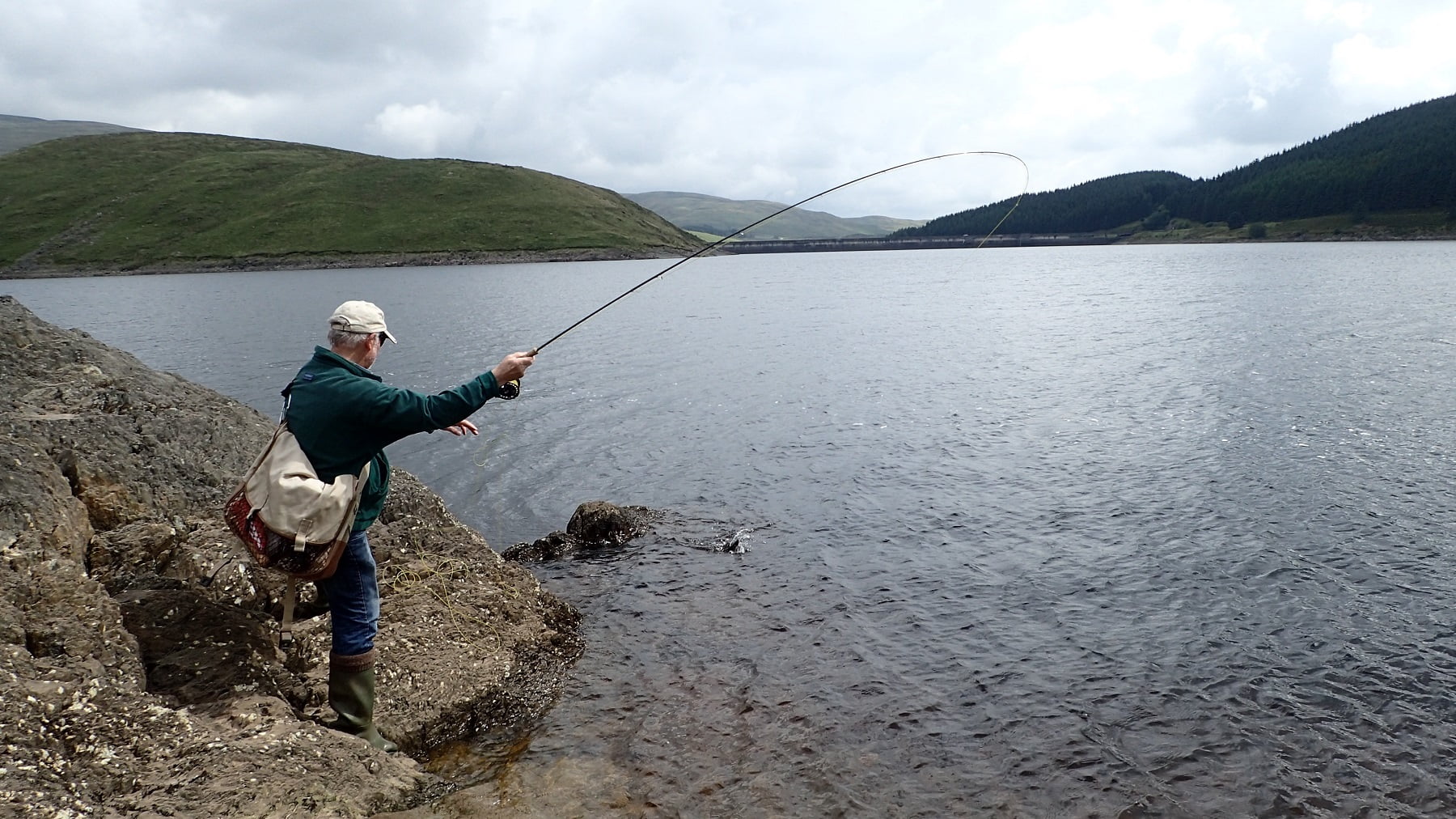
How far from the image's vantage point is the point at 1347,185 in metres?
145

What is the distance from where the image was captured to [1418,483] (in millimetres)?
14047

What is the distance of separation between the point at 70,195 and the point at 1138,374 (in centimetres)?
17109

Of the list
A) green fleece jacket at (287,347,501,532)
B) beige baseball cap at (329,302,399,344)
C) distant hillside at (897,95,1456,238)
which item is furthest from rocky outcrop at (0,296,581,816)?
distant hillside at (897,95,1456,238)

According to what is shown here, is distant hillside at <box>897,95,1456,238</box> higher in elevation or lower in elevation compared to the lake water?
higher

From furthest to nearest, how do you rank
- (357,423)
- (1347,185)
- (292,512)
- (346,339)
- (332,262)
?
(1347,185)
(332,262)
(346,339)
(357,423)
(292,512)

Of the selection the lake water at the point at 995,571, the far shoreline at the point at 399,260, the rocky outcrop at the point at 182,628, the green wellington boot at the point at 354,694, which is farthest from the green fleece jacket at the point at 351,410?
the far shoreline at the point at 399,260

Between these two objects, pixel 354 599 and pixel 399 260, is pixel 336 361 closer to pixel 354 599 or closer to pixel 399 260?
pixel 354 599

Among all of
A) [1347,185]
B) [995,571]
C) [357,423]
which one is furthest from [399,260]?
[1347,185]

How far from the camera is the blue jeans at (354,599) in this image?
600 centimetres

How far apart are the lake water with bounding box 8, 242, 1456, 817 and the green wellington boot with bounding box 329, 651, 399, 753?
100 centimetres

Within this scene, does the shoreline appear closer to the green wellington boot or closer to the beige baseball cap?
the green wellington boot

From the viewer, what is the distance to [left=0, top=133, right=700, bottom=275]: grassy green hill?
127 metres

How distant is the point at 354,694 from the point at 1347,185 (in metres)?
179

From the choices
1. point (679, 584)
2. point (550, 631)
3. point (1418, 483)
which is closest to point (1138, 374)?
point (1418, 483)
